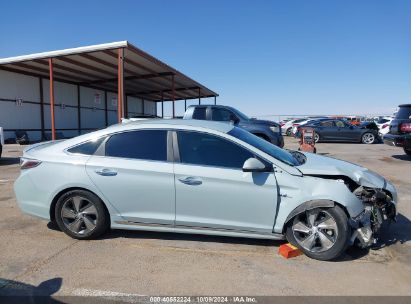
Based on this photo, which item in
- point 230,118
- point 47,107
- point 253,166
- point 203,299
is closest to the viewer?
point 203,299

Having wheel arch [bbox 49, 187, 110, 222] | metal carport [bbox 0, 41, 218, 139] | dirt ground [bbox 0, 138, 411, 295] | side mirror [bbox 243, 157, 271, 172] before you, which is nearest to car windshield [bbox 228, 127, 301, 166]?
side mirror [bbox 243, 157, 271, 172]

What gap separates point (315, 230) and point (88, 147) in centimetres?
302

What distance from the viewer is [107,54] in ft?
53.4

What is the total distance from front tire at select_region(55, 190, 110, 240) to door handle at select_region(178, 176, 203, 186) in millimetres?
1147

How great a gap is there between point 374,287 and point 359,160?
33.5ft

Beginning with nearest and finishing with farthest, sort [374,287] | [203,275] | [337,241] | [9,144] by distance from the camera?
[374,287] < [203,275] < [337,241] < [9,144]

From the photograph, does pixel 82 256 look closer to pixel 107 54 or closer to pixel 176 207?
pixel 176 207

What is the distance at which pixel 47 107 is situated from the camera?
23.8 meters

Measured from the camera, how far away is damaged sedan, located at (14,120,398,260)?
3.93 meters

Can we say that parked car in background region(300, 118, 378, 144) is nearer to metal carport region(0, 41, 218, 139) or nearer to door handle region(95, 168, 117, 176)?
metal carport region(0, 41, 218, 139)

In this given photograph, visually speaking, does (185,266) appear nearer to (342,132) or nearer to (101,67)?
(101,67)

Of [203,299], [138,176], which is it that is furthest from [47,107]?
[203,299]

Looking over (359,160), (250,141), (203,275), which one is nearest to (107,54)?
(359,160)

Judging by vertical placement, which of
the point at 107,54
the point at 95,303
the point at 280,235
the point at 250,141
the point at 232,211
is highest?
the point at 107,54
